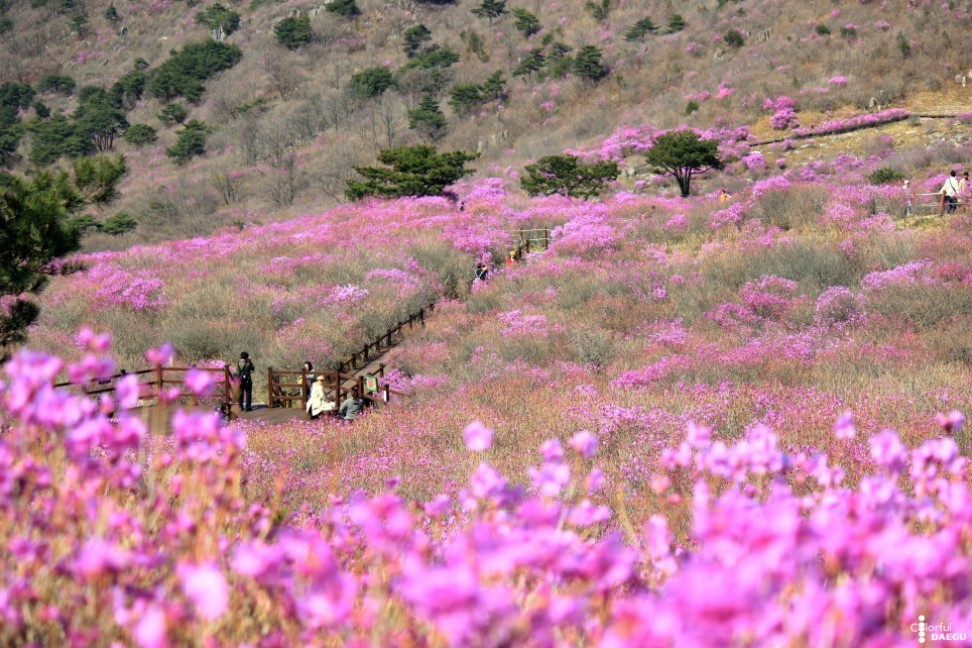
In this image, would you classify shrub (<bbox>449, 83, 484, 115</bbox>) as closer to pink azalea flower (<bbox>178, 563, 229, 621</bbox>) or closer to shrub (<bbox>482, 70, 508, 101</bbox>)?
shrub (<bbox>482, 70, 508, 101</bbox>)

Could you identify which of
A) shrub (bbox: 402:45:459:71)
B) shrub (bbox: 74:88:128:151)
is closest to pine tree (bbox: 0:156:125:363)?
shrub (bbox: 402:45:459:71)

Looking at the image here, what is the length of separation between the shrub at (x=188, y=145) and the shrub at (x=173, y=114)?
8.42 meters

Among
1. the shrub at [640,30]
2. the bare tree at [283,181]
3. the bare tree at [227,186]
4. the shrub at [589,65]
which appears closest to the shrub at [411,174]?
the bare tree at [283,181]

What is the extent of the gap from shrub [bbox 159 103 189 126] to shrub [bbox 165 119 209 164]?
8.42 meters

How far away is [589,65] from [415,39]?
85.8 ft

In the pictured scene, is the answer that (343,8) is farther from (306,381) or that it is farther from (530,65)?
(306,381)

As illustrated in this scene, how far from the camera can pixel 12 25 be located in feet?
309

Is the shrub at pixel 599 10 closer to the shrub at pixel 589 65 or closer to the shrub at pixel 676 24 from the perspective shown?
the shrub at pixel 676 24

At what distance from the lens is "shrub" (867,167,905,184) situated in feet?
86.4

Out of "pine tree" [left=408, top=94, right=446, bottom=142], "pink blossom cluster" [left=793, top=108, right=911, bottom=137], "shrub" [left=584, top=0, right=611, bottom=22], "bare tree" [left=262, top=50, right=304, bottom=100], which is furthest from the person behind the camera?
"bare tree" [left=262, top=50, right=304, bottom=100]

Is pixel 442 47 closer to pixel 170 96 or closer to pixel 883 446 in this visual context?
pixel 170 96

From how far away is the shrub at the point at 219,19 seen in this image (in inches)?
3321

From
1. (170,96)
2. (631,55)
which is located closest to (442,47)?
(631,55)

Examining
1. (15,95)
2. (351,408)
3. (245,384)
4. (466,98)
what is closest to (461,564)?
(351,408)
